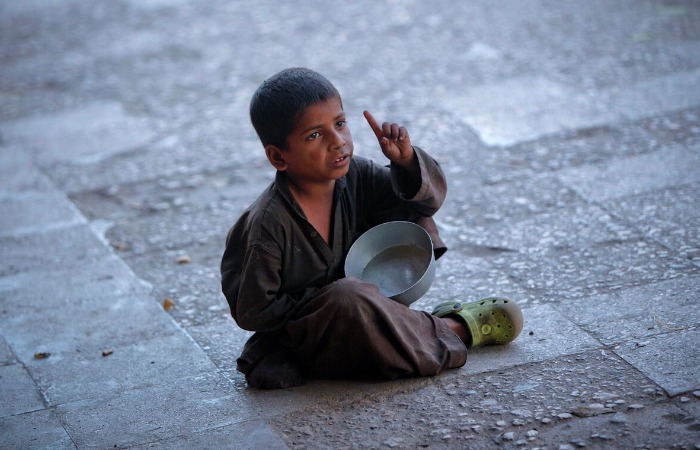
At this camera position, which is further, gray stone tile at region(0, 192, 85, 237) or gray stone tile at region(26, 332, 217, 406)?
gray stone tile at region(0, 192, 85, 237)

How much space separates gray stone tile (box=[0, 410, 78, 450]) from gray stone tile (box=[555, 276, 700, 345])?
173cm

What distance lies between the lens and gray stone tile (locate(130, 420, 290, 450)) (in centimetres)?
284

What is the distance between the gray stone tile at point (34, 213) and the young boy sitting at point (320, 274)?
6.71ft

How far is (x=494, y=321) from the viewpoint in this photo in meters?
3.23

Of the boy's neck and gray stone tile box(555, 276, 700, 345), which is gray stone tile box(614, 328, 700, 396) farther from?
the boy's neck

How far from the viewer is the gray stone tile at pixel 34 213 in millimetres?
4918

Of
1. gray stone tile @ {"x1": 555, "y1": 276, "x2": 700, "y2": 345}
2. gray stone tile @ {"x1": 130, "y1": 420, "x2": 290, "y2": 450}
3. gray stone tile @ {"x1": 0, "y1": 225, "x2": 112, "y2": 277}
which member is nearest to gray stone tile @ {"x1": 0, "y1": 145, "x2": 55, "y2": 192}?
gray stone tile @ {"x1": 0, "y1": 225, "x2": 112, "y2": 277}

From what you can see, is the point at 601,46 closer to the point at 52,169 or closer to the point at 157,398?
the point at 52,169

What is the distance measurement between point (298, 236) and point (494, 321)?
0.71 meters

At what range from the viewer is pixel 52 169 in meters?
5.68

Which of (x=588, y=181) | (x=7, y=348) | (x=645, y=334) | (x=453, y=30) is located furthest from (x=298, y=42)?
(x=645, y=334)

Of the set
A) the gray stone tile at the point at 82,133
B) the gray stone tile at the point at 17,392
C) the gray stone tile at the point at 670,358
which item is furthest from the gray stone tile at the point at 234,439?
the gray stone tile at the point at 82,133

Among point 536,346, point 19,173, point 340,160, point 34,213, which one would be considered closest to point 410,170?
point 340,160

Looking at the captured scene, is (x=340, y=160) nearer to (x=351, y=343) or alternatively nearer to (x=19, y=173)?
(x=351, y=343)
